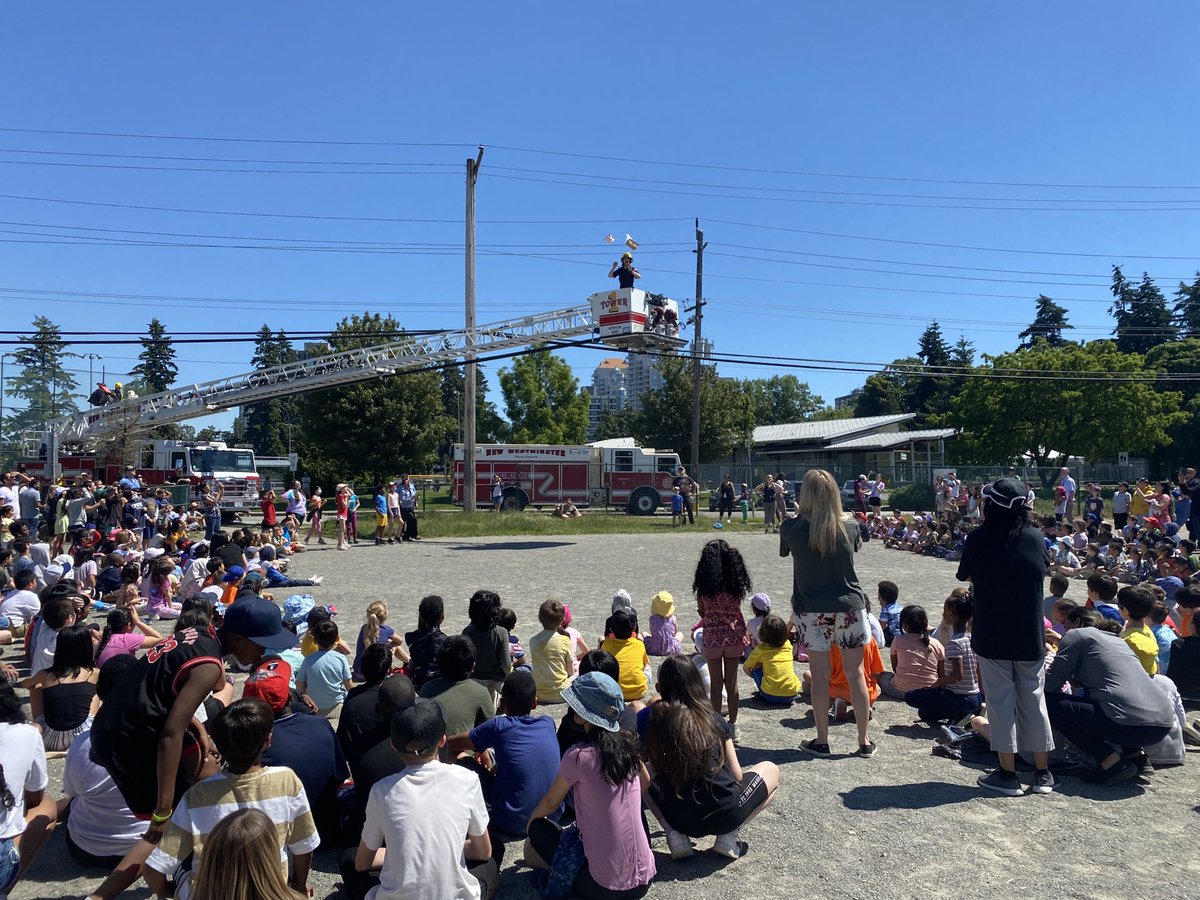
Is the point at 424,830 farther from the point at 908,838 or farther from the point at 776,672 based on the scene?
the point at 776,672

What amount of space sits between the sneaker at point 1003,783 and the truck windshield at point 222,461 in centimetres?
2951

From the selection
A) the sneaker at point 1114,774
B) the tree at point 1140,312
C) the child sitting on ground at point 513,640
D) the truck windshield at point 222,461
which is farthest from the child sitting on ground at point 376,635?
the tree at point 1140,312

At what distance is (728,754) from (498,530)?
21298 mm

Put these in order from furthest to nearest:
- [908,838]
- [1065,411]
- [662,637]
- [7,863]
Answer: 1. [1065,411]
2. [662,637]
3. [908,838]
4. [7,863]

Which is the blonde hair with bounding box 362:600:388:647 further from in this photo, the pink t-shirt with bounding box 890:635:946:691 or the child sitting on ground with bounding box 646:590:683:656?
the pink t-shirt with bounding box 890:635:946:691

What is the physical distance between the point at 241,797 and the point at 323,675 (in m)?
3.19

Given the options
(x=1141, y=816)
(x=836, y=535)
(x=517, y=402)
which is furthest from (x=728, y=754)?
(x=517, y=402)

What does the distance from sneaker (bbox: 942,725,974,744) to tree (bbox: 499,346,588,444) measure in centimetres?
5344

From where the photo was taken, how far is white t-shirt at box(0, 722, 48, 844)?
3812mm

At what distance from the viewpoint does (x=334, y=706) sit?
22.3ft

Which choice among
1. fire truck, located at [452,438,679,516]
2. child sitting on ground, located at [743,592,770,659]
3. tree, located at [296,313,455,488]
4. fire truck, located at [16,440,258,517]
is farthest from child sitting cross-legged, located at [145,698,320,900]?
tree, located at [296,313,455,488]

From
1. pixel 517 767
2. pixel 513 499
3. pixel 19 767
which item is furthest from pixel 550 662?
pixel 513 499

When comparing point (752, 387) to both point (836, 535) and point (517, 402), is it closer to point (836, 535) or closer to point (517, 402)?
point (517, 402)

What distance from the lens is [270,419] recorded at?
103 metres
